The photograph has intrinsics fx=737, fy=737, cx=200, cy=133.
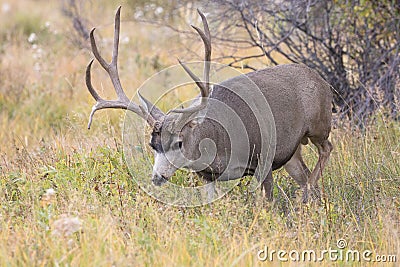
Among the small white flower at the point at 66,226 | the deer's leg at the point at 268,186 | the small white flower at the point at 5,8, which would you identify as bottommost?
A: the deer's leg at the point at 268,186

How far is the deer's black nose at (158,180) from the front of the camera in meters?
5.61

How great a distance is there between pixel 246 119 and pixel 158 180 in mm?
1013

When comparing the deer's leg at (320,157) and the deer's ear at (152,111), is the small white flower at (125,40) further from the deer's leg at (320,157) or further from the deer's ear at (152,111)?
the deer's ear at (152,111)

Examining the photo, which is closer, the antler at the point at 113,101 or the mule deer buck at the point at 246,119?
the mule deer buck at the point at 246,119

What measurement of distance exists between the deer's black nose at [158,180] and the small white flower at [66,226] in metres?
1.04

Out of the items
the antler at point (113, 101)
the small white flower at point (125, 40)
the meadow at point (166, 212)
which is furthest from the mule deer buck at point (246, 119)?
the small white flower at point (125, 40)

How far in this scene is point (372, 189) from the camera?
6.23 metres

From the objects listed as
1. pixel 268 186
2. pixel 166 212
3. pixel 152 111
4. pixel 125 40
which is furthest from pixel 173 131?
pixel 125 40

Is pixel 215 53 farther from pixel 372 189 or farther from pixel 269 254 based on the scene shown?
pixel 269 254

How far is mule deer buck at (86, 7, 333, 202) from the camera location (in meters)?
5.65

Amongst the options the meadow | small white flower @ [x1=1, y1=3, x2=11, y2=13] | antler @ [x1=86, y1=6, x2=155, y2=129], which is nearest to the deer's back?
the meadow

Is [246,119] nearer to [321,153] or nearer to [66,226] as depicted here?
[321,153]

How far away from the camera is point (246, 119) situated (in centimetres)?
618

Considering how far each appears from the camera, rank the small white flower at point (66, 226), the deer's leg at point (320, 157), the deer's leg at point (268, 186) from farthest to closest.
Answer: the deer's leg at point (320, 157), the deer's leg at point (268, 186), the small white flower at point (66, 226)
